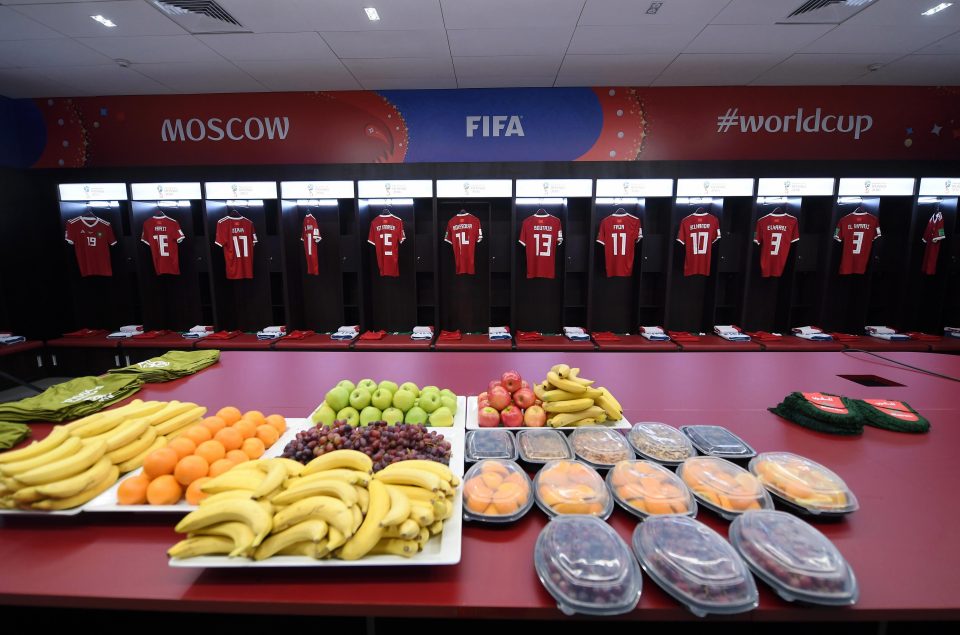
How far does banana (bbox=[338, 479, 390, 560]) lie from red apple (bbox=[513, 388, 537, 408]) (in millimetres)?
655

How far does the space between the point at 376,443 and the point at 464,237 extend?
345cm

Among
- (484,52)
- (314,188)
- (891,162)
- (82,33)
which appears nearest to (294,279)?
(314,188)

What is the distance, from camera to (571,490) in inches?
38.7

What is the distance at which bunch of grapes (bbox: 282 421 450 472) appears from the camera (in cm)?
109

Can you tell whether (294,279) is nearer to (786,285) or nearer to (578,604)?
(578,604)

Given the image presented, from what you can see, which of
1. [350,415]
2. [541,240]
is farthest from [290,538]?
[541,240]

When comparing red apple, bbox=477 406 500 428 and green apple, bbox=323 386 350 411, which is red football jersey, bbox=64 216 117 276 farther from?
red apple, bbox=477 406 500 428

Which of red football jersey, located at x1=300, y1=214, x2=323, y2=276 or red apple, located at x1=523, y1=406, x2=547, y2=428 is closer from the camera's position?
red apple, located at x1=523, y1=406, x2=547, y2=428

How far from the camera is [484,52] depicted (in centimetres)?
354

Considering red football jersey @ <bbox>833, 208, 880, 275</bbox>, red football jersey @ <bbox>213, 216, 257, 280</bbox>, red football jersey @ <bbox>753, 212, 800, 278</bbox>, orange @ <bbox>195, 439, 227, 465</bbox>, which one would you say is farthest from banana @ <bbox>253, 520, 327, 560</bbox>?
red football jersey @ <bbox>833, 208, 880, 275</bbox>

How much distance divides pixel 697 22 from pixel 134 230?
5833 mm

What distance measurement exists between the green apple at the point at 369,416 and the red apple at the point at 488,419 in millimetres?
338

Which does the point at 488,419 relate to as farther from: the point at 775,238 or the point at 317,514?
the point at 775,238

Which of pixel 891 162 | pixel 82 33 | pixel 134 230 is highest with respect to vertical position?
pixel 82 33
